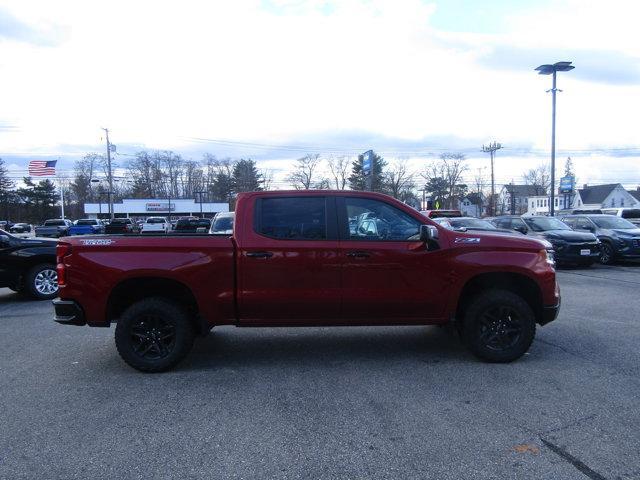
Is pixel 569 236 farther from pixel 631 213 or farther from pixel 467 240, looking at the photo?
pixel 631 213

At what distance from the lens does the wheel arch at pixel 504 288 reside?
18.0ft

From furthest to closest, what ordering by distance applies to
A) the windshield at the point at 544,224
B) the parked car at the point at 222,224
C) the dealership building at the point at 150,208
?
the dealership building at the point at 150,208
the windshield at the point at 544,224
the parked car at the point at 222,224

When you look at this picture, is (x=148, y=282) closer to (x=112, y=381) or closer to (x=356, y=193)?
(x=112, y=381)

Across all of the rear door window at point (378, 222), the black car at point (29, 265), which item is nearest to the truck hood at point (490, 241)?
the rear door window at point (378, 222)

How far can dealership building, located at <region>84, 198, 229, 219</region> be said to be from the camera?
3172 inches

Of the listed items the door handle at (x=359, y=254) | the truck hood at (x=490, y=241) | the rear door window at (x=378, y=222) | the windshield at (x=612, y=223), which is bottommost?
the windshield at (x=612, y=223)

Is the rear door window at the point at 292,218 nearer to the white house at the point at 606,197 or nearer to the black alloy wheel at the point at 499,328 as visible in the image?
the black alloy wheel at the point at 499,328

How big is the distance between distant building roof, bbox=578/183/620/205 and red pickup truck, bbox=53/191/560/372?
97300 millimetres

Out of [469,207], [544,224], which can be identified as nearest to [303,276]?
[544,224]

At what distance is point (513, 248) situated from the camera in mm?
5336

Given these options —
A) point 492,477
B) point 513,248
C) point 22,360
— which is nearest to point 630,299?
point 513,248

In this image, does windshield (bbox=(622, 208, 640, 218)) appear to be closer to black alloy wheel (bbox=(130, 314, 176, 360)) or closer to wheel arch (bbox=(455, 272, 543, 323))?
wheel arch (bbox=(455, 272, 543, 323))

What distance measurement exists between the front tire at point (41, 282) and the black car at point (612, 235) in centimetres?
1557

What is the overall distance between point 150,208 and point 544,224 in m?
73.7
